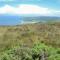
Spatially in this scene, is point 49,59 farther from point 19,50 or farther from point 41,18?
point 41,18

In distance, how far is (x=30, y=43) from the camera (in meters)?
13.1

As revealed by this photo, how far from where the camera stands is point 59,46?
13.0 meters

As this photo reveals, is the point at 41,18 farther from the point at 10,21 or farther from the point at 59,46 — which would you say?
the point at 59,46

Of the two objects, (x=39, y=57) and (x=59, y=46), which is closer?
(x=39, y=57)

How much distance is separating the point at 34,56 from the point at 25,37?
18.1 ft

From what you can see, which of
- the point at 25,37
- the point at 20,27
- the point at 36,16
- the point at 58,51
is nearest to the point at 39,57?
the point at 58,51

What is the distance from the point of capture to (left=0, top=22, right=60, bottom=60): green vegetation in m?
9.00

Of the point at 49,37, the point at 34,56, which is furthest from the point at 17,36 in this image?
the point at 34,56

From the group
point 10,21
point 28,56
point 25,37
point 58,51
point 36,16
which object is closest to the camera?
point 28,56

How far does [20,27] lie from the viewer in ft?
63.0

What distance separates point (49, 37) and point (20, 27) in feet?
15.1

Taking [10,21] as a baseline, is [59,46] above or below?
below

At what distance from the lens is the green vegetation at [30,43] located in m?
9.00

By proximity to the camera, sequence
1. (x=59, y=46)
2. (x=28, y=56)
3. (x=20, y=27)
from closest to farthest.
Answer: (x=28, y=56) → (x=59, y=46) → (x=20, y=27)
